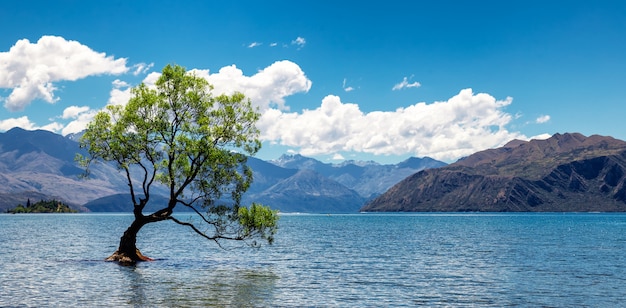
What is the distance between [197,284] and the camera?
172ft

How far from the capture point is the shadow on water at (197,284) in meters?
43.5

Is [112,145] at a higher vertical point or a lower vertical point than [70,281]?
higher

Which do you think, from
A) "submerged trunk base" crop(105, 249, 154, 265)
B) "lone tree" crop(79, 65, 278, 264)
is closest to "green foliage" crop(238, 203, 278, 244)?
"lone tree" crop(79, 65, 278, 264)

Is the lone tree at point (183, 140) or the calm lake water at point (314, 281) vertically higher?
the lone tree at point (183, 140)

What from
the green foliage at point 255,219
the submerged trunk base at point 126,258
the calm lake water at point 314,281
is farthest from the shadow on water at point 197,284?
the green foliage at point 255,219

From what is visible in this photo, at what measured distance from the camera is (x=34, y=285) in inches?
1973

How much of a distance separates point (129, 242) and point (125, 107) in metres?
17.7

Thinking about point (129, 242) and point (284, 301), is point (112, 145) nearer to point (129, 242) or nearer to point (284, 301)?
point (129, 242)

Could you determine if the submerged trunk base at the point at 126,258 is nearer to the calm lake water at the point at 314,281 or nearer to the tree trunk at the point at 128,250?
the tree trunk at the point at 128,250

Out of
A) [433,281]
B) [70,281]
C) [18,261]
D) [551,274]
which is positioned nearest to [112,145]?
[70,281]

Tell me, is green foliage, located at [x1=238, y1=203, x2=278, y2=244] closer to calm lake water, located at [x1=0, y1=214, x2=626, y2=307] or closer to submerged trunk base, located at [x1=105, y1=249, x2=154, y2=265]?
calm lake water, located at [x1=0, y1=214, x2=626, y2=307]

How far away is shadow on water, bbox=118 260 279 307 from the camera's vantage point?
143ft

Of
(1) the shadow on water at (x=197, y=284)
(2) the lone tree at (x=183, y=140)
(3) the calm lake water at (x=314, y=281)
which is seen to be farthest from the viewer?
(2) the lone tree at (x=183, y=140)

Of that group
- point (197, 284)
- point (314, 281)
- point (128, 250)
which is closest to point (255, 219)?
point (314, 281)
